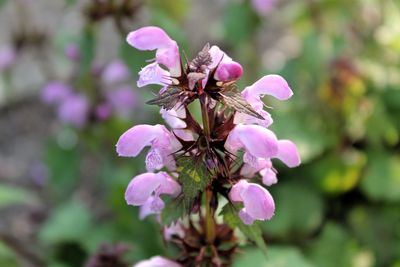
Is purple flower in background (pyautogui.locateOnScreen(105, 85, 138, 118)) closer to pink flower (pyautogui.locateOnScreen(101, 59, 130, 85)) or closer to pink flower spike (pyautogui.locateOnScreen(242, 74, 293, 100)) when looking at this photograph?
pink flower (pyautogui.locateOnScreen(101, 59, 130, 85))

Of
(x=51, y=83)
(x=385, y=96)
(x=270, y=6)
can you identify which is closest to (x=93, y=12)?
(x=51, y=83)

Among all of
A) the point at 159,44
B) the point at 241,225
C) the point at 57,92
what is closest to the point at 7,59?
the point at 57,92

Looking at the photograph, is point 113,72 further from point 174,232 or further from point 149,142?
point 149,142

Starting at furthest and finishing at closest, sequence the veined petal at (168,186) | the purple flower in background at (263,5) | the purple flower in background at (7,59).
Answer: the purple flower in background at (7,59)
the purple flower in background at (263,5)
the veined petal at (168,186)

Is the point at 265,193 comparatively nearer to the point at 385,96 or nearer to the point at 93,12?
the point at 93,12

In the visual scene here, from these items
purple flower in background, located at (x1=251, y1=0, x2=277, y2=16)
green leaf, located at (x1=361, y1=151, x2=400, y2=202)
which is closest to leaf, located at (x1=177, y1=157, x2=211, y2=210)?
green leaf, located at (x1=361, y1=151, x2=400, y2=202)

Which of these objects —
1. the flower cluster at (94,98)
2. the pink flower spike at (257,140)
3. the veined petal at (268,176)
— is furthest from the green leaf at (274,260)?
the flower cluster at (94,98)

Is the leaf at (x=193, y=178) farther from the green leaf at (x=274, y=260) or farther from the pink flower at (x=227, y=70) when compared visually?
the green leaf at (x=274, y=260)
